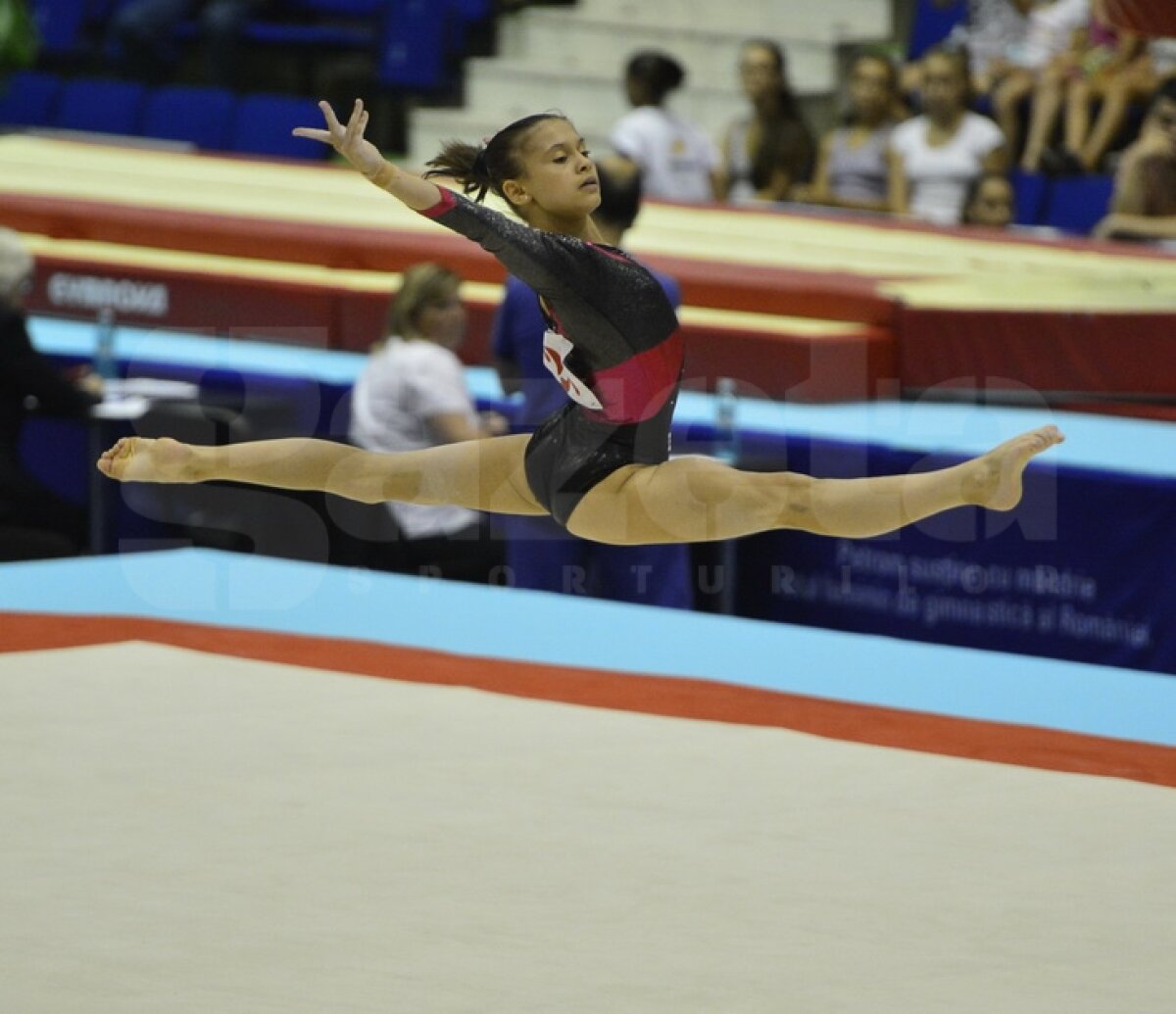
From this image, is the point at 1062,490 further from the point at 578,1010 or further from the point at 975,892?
the point at 578,1010

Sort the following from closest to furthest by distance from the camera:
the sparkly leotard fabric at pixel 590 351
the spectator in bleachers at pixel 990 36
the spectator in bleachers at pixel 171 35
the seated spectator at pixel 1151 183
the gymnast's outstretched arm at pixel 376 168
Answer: the gymnast's outstretched arm at pixel 376 168 → the sparkly leotard fabric at pixel 590 351 → the seated spectator at pixel 1151 183 → the spectator in bleachers at pixel 990 36 → the spectator in bleachers at pixel 171 35

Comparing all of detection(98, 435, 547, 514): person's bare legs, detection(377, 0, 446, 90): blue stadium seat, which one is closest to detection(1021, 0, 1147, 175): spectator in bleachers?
detection(377, 0, 446, 90): blue stadium seat

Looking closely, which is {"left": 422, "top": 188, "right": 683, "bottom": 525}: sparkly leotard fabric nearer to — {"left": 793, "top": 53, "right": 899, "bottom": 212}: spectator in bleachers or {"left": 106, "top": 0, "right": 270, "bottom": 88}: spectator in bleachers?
{"left": 793, "top": 53, "right": 899, "bottom": 212}: spectator in bleachers

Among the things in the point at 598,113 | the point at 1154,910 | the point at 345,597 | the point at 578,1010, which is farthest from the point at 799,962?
the point at 598,113

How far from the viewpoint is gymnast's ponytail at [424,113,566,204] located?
127 inches

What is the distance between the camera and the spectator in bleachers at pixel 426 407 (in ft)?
17.6

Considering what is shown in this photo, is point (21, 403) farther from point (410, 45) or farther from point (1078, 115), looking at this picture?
point (410, 45)

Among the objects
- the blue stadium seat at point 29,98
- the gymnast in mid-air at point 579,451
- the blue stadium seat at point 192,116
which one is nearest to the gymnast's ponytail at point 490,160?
the gymnast in mid-air at point 579,451

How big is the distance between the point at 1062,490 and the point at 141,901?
110 inches

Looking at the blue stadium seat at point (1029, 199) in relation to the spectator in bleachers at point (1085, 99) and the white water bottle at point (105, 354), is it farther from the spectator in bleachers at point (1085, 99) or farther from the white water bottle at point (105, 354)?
the white water bottle at point (105, 354)

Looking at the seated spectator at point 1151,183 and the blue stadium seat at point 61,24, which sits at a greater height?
the blue stadium seat at point 61,24

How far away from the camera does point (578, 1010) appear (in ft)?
8.46

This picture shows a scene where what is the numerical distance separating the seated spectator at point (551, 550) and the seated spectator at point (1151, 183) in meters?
2.76

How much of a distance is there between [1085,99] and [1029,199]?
43cm
